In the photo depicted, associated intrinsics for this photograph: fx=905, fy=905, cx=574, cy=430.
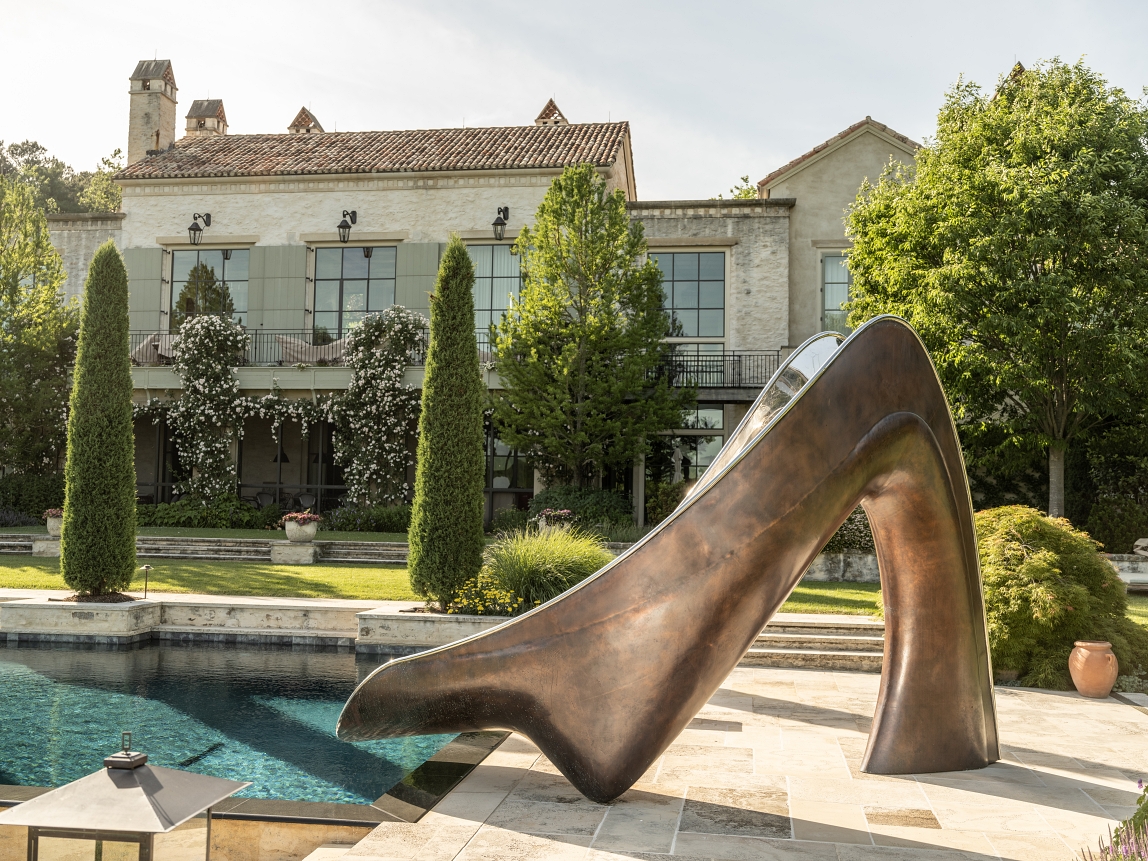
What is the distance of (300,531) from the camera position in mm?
18328

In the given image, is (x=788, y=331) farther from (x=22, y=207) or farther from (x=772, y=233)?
(x=22, y=207)

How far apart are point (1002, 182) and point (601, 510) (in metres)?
9.99

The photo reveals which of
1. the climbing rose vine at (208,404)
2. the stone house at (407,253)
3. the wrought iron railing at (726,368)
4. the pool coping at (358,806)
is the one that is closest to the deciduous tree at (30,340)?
the stone house at (407,253)

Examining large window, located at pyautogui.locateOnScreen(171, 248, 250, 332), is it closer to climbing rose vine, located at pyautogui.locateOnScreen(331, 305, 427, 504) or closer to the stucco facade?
climbing rose vine, located at pyautogui.locateOnScreen(331, 305, 427, 504)

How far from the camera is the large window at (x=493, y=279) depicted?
985 inches

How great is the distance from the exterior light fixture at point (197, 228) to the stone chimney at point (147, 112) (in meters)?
4.47

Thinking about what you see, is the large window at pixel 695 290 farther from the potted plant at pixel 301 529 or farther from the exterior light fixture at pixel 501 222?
the potted plant at pixel 301 529

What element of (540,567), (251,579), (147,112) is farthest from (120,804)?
(147,112)

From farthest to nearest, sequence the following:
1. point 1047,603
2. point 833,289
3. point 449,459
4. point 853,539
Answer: point 833,289
point 853,539
point 449,459
point 1047,603

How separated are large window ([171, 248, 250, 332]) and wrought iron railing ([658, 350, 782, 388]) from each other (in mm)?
12447

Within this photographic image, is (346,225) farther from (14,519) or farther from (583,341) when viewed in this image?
(14,519)

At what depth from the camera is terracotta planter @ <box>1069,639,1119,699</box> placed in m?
8.75

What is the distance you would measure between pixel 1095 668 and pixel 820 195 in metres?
18.3

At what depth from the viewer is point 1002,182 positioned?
53.9ft
